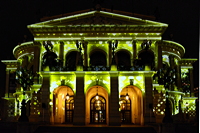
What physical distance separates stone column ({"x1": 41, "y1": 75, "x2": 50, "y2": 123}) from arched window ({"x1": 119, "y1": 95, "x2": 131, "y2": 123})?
446 inches

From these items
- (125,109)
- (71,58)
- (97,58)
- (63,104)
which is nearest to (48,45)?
(71,58)

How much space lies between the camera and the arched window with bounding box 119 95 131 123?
4787 cm

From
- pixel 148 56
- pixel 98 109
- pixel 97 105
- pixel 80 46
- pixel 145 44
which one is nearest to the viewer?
pixel 80 46

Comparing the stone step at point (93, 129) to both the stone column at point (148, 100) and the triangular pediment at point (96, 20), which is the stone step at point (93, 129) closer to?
the stone column at point (148, 100)

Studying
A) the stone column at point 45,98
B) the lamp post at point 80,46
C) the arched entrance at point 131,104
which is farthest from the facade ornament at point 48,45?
the arched entrance at point 131,104

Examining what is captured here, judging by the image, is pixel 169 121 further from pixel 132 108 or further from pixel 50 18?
pixel 50 18

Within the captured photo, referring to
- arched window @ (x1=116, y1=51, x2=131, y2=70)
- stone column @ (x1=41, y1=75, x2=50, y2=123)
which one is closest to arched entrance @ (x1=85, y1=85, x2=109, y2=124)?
stone column @ (x1=41, y1=75, x2=50, y2=123)

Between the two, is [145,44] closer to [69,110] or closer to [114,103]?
[114,103]

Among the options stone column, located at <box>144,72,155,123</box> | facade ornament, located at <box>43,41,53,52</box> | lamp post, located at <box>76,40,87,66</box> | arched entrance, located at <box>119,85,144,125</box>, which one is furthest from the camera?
facade ornament, located at <box>43,41,53,52</box>

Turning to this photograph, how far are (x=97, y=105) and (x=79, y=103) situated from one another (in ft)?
16.4

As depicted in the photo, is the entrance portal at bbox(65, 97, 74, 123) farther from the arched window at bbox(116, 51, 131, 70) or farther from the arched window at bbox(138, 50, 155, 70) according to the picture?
the arched window at bbox(138, 50, 155, 70)

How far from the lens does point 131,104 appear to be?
4853cm

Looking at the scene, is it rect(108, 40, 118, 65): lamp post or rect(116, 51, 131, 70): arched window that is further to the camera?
rect(116, 51, 131, 70): arched window

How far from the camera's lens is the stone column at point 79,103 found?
1661 inches
